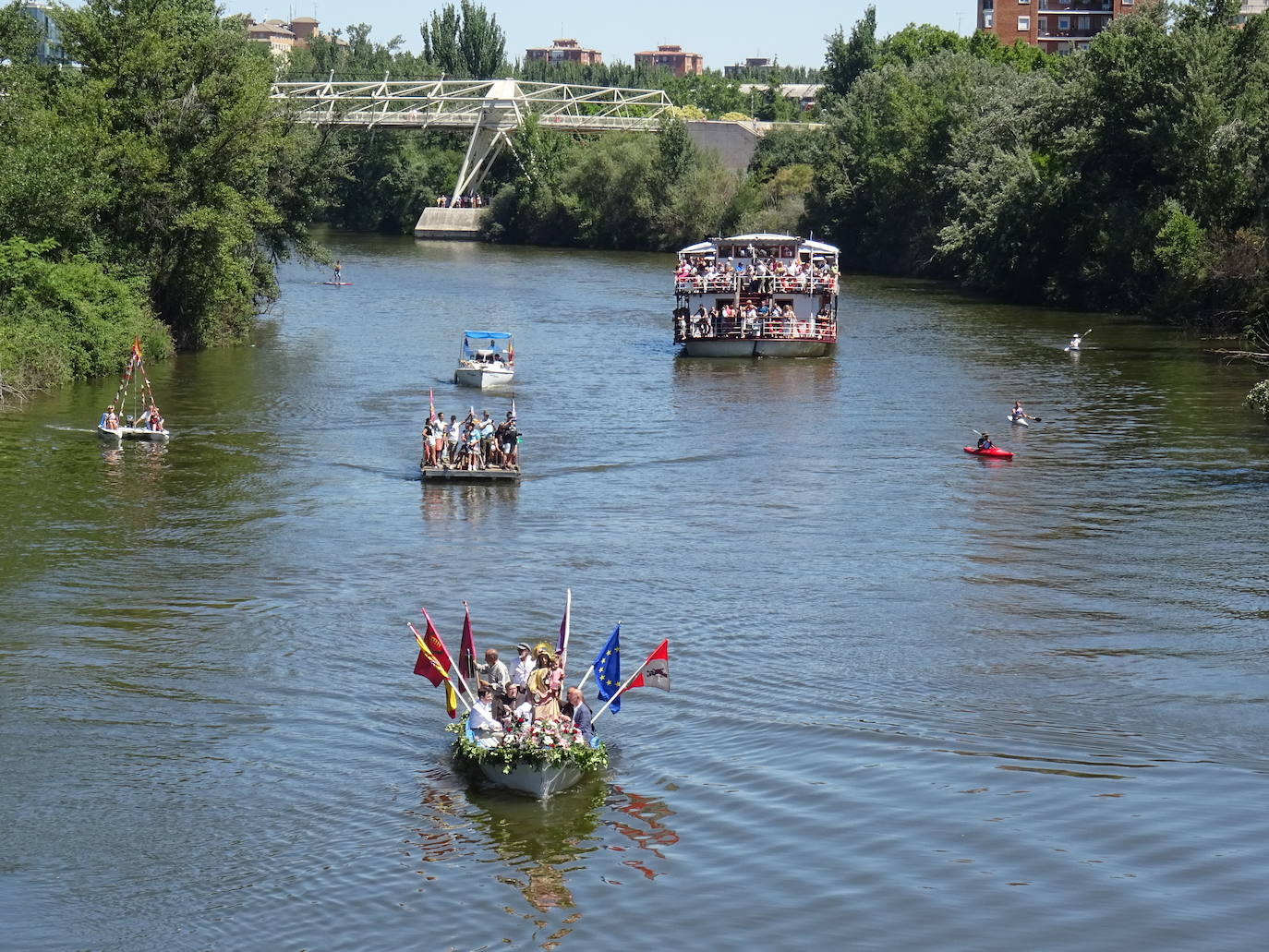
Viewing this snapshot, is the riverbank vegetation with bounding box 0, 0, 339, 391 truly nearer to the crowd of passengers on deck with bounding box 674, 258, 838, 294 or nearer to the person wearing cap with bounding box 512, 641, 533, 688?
the crowd of passengers on deck with bounding box 674, 258, 838, 294

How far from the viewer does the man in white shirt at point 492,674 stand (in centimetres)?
2336

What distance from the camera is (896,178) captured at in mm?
101938

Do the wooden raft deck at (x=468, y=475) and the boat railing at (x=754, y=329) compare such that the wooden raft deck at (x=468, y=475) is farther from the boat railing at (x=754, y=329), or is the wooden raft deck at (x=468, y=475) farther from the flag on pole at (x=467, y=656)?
the boat railing at (x=754, y=329)

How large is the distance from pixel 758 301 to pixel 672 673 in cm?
4303

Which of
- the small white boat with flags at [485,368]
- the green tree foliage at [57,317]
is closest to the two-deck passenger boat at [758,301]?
the small white boat with flags at [485,368]

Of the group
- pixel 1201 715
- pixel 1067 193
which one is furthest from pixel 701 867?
pixel 1067 193

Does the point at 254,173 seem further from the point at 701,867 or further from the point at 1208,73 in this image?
the point at 701,867

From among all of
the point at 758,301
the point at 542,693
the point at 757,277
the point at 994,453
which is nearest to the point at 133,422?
the point at 994,453

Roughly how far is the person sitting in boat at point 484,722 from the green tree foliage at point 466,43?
16753 cm

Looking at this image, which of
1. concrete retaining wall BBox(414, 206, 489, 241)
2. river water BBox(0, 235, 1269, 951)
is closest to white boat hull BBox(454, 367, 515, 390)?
river water BBox(0, 235, 1269, 951)

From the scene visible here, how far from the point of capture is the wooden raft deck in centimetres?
4094

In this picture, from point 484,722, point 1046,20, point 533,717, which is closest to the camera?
point 533,717

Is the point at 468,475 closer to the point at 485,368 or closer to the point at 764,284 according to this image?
the point at 485,368

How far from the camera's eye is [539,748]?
2197cm
